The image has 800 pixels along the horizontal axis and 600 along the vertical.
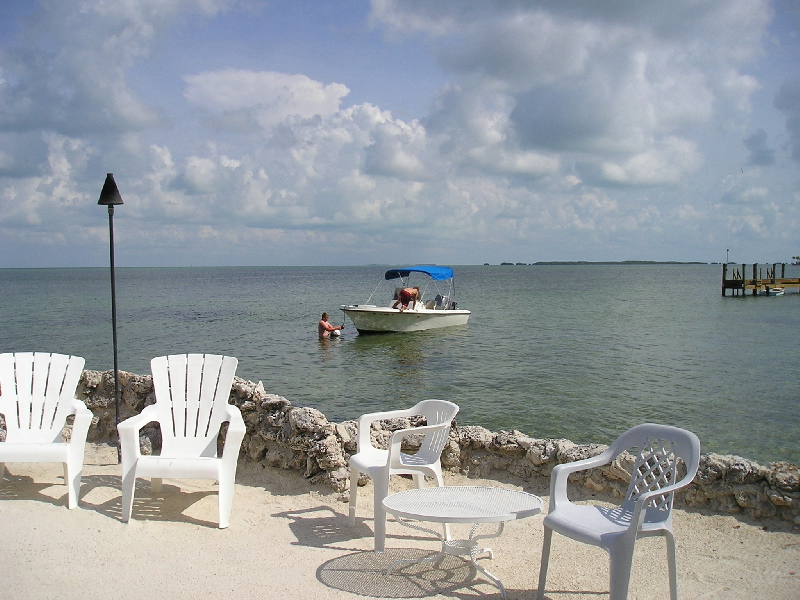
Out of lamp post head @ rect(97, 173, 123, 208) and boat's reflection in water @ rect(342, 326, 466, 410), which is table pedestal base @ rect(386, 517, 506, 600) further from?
boat's reflection in water @ rect(342, 326, 466, 410)

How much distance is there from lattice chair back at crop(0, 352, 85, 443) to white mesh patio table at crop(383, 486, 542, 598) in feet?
9.04

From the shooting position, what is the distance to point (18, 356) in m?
4.98

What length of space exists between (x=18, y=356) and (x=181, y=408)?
1321mm

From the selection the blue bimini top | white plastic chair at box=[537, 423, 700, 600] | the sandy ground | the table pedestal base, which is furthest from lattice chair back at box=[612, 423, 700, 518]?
the blue bimini top

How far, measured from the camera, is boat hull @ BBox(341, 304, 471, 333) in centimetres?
2166

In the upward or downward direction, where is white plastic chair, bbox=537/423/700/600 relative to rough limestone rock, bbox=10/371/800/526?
upward

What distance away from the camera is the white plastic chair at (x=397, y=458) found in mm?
3789

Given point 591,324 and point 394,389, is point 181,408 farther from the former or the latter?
point 591,324

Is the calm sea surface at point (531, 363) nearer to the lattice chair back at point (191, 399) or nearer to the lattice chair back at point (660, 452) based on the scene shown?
the lattice chair back at point (191, 399)

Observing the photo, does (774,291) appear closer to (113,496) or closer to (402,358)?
(402,358)

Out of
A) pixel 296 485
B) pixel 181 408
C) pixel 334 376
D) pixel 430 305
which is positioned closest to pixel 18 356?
pixel 181 408

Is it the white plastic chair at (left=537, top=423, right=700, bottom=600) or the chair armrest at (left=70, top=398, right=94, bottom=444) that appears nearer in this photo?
the white plastic chair at (left=537, top=423, right=700, bottom=600)

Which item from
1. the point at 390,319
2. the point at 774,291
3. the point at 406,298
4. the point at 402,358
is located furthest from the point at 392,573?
the point at 774,291

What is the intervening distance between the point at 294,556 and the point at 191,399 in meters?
1.58
